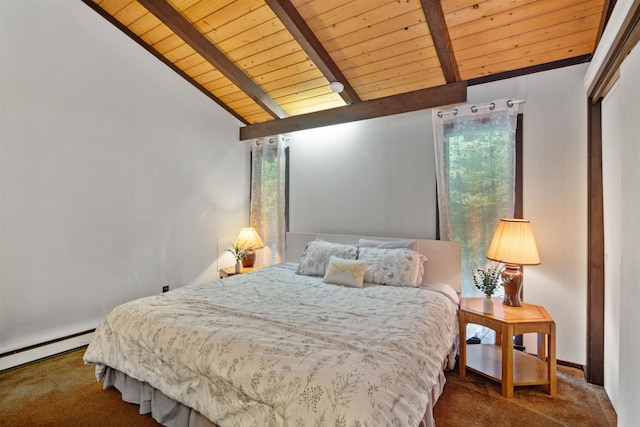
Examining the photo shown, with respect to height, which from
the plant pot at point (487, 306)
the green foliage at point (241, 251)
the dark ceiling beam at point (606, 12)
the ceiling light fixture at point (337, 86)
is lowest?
the plant pot at point (487, 306)

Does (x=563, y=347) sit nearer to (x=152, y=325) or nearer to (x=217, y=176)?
(x=152, y=325)

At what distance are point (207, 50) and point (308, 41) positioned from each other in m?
1.05

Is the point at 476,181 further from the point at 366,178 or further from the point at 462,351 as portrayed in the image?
the point at 462,351

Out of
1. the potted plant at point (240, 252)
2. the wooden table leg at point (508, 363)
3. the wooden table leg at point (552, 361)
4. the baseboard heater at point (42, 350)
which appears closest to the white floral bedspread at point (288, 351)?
the wooden table leg at point (508, 363)

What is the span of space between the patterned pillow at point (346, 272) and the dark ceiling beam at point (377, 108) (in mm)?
1452

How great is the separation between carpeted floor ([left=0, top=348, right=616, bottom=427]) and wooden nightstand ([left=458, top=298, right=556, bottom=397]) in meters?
0.09

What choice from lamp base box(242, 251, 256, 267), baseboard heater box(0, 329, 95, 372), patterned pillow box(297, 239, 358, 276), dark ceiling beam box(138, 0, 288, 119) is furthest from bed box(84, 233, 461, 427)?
dark ceiling beam box(138, 0, 288, 119)

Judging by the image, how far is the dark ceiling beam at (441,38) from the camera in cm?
202

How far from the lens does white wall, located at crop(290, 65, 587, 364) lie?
2.37 m

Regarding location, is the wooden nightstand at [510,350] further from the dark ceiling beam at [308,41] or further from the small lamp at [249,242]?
the small lamp at [249,242]

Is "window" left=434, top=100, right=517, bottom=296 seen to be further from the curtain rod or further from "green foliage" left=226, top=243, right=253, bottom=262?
"green foliage" left=226, top=243, right=253, bottom=262

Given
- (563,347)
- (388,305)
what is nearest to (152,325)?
(388,305)

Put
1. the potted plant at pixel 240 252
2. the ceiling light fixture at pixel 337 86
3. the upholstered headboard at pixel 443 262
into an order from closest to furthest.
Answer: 1. the upholstered headboard at pixel 443 262
2. the ceiling light fixture at pixel 337 86
3. the potted plant at pixel 240 252

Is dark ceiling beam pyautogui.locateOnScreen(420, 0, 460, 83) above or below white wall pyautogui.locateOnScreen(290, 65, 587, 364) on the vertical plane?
above
